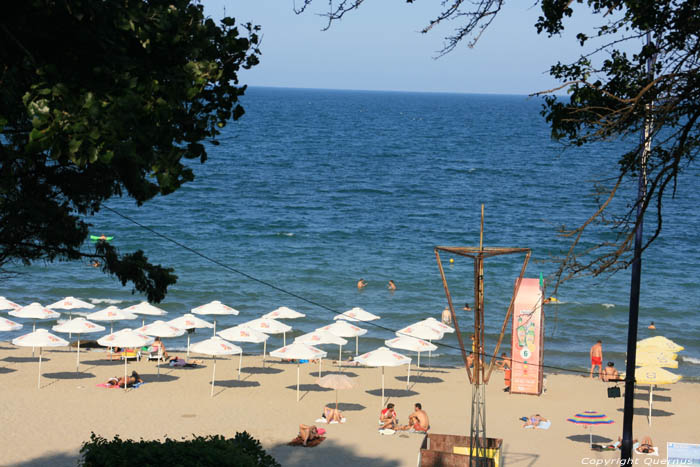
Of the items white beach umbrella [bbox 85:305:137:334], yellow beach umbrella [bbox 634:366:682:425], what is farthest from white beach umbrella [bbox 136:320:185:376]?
yellow beach umbrella [bbox 634:366:682:425]

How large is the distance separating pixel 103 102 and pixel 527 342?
17330 millimetres

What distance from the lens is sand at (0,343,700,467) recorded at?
59.1 feet

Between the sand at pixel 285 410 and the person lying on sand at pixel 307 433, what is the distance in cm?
29

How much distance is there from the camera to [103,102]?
662 cm

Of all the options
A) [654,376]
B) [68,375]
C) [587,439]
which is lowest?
[68,375]

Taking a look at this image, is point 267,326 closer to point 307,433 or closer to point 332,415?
point 332,415

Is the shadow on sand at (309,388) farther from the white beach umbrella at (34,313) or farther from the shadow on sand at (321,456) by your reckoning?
the white beach umbrella at (34,313)

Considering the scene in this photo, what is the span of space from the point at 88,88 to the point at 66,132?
1.56 ft

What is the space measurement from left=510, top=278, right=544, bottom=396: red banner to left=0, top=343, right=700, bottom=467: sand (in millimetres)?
401

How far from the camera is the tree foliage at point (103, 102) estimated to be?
653 centimetres

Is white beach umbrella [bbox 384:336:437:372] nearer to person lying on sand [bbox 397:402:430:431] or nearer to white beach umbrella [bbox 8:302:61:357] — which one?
person lying on sand [bbox 397:402:430:431]

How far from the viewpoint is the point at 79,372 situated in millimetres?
24156

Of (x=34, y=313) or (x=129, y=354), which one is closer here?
(x=34, y=313)

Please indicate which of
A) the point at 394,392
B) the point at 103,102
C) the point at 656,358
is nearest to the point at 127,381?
the point at 394,392
